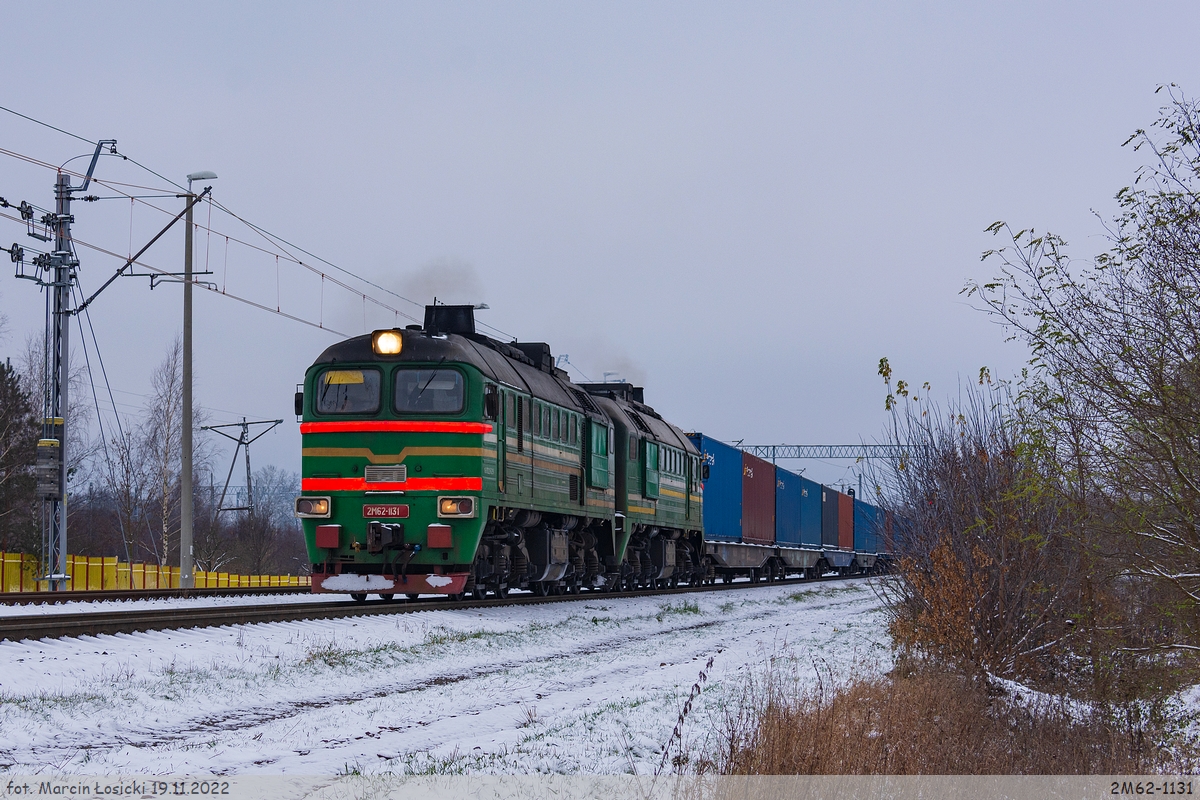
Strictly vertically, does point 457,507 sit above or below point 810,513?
above

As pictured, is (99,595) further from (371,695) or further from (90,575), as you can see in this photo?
(90,575)

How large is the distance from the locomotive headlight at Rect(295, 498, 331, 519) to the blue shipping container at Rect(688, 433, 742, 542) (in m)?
17.9

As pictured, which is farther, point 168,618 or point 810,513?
point 810,513

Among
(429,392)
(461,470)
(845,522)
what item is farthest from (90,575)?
(845,522)

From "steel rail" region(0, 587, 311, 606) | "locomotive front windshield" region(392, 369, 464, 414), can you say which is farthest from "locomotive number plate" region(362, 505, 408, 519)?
Result: "steel rail" region(0, 587, 311, 606)

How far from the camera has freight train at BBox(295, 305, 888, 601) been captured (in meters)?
17.8

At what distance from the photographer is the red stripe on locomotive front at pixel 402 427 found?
58.6 ft

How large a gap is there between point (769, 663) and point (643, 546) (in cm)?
1612

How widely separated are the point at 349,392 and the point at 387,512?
1975 mm

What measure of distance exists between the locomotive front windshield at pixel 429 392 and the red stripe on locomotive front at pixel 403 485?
107cm

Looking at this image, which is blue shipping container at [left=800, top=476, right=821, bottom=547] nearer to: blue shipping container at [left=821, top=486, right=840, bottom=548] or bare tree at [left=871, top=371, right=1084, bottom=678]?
blue shipping container at [left=821, top=486, right=840, bottom=548]

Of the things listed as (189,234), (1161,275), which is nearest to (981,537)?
(1161,275)

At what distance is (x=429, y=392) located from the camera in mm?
18156

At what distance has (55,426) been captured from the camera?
932 inches
